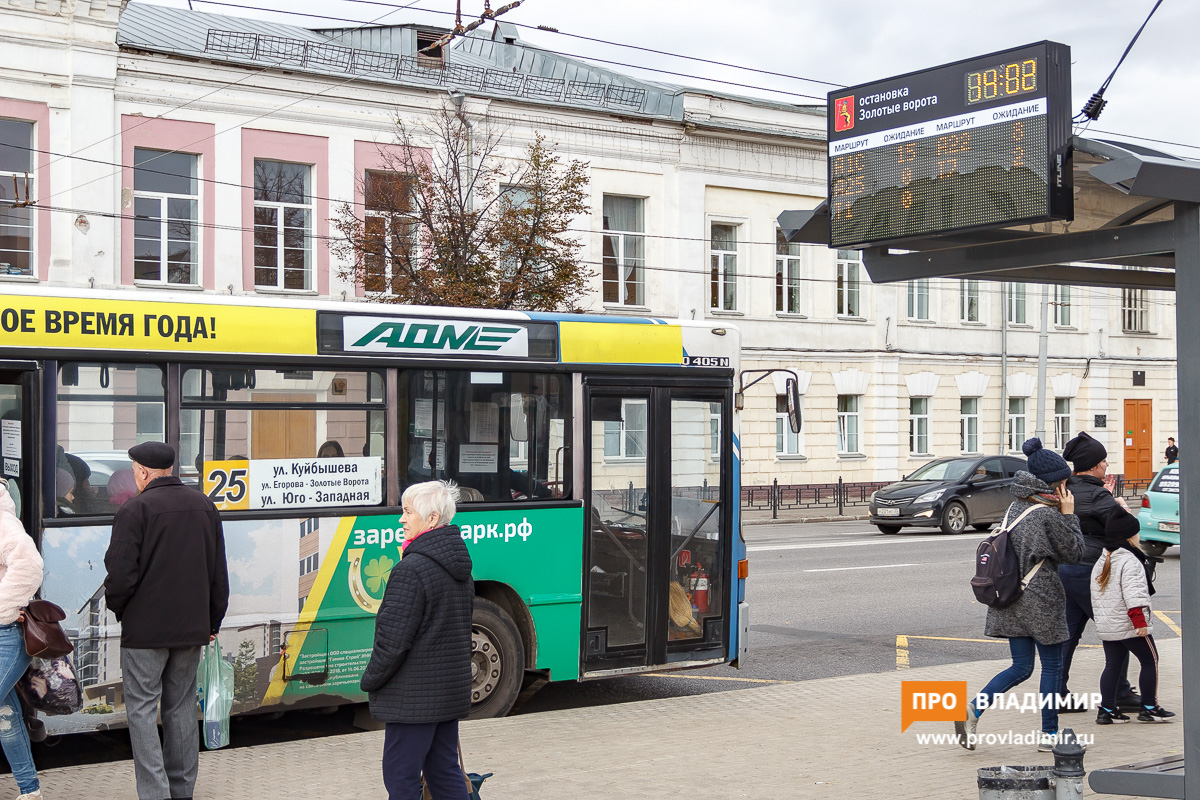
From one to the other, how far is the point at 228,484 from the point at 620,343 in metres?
2.98

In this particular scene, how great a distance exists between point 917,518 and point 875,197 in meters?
19.1

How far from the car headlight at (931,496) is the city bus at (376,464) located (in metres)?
16.2

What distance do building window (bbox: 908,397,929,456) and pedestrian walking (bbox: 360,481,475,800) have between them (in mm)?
33509

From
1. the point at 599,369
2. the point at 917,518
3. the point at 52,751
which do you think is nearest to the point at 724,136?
the point at 917,518

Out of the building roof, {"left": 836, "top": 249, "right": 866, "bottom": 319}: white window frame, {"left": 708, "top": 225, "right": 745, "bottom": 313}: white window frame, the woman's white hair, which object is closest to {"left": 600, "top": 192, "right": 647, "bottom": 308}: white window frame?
{"left": 708, "top": 225, "right": 745, "bottom": 313}: white window frame

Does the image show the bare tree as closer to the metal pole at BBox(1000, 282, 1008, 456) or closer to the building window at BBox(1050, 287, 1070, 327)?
the metal pole at BBox(1000, 282, 1008, 456)

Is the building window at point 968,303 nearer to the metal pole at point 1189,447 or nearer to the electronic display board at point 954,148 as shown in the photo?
the electronic display board at point 954,148

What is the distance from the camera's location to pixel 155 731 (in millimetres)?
5895

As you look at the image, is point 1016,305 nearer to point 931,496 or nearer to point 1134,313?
point 1134,313

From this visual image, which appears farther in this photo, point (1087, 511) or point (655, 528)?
point (655, 528)

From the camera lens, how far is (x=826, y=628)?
1305cm

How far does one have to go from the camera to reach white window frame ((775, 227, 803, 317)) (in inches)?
1377

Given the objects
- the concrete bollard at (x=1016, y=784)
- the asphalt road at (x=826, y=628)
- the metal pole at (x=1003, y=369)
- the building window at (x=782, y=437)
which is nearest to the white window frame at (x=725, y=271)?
the building window at (x=782, y=437)

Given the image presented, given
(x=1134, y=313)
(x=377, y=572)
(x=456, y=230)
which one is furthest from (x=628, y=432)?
(x=1134, y=313)
